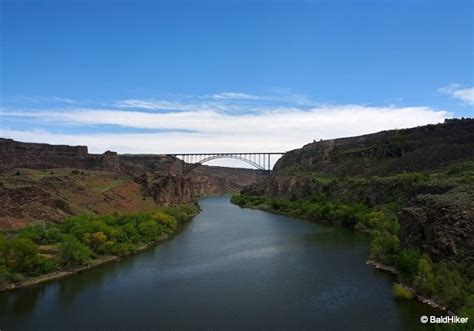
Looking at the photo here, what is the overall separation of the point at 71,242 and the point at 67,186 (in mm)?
14792

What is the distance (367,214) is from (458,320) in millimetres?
27404

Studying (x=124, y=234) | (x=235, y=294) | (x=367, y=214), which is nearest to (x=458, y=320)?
(x=235, y=294)

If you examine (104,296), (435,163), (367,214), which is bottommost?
(104,296)

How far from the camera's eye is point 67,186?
38.4 m

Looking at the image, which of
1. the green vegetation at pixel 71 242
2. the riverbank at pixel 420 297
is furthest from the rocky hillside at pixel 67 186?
the riverbank at pixel 420 297

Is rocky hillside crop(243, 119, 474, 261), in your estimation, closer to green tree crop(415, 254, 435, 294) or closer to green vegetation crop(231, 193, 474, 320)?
green vegetation crop(231, 193, 474, 320)

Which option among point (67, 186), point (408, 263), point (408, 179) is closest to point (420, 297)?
point (408, 263)

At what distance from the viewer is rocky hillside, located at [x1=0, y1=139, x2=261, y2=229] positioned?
3098 cm

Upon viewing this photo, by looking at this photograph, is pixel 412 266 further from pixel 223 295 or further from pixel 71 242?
pixel 71 242

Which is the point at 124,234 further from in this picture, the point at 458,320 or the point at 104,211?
the point at 458,320

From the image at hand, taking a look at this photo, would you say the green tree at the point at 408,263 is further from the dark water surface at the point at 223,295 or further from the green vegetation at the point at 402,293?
the green vegetation at the point at 402,293

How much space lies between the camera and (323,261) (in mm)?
27016

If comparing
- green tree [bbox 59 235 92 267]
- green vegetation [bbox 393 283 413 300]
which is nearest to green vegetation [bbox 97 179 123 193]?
green tree [bbox 59 235 92 267]

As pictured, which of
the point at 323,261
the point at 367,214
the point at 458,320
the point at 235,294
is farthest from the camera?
the point at 367,214
